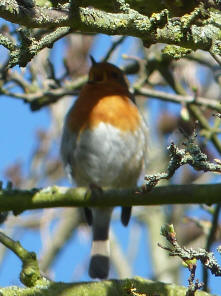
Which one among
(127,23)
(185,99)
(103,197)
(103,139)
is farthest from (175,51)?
(103,139)

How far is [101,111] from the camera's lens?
18.3 feet

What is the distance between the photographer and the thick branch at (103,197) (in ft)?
9.77

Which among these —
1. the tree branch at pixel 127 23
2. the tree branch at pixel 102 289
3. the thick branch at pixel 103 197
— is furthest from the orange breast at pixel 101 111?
the tree branch at pixel 127 23

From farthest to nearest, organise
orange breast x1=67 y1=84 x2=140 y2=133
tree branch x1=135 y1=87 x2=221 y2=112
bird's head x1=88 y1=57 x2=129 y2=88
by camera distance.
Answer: bird's head x1=88 y1=57 x2=129 y2=88, orange breast x1=67 y1=84 x2=140 y2=133, tree branch x1=135 y1=87 x2=221 y2=112

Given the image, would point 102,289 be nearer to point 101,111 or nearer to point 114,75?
point 101,111

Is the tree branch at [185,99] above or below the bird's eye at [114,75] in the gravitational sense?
below

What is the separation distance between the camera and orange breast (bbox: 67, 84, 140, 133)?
5.54 meters

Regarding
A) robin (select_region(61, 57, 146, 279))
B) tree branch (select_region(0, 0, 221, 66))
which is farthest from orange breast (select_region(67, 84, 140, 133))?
tree branch (select_region(0, 0, 221, 66))

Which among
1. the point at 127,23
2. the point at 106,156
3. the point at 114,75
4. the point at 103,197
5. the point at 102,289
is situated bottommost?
the point at 102,289

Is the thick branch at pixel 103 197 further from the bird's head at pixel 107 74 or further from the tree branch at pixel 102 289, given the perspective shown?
the bird's head at pixel 107 74

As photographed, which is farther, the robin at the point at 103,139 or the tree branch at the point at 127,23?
the robin at the point at 103,139

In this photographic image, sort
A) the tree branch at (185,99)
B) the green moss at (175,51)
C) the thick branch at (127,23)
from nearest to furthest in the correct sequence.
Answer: the thick branch at (127,23) < the green moss at (175,51) < the tree branch at (185,99)

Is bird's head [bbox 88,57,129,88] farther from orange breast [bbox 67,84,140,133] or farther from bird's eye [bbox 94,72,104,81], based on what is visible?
orange breast [bbox 67,84,140,133]

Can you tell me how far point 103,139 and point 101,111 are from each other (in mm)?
237
